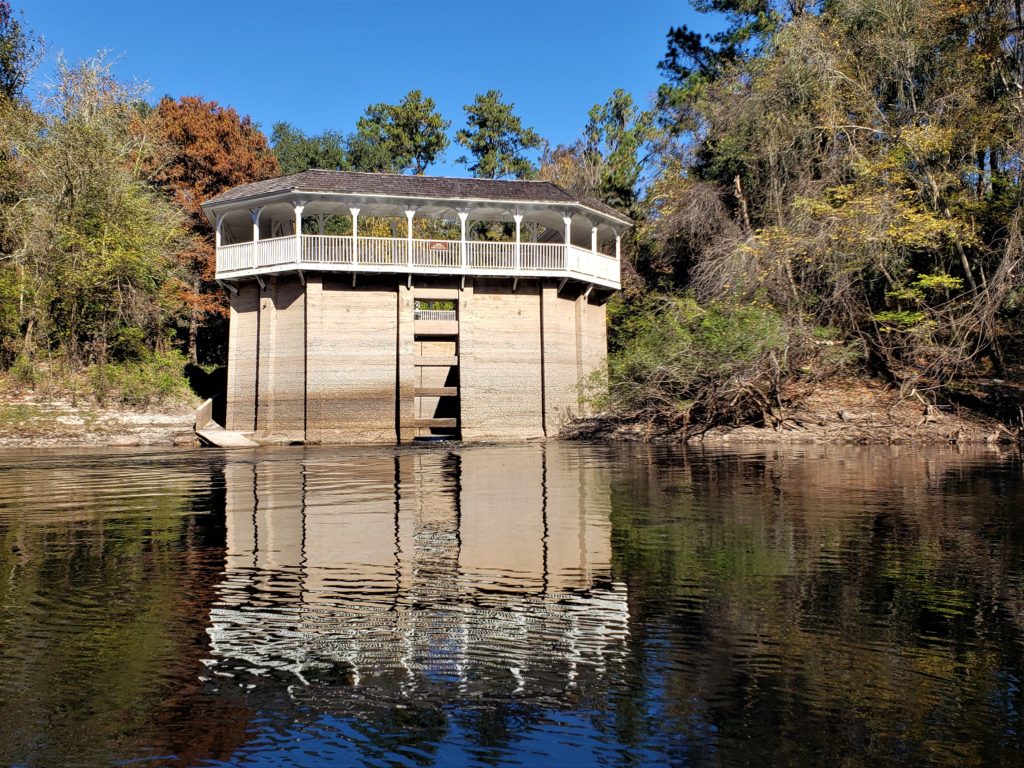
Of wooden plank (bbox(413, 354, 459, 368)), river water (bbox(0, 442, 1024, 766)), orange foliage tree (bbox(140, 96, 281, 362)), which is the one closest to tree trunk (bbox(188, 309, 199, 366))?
orange foliage tree (bbox(140, 96, 281, 362))

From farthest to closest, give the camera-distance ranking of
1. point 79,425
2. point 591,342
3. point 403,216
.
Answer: point 591,342 → point 403,216 → point 79,425

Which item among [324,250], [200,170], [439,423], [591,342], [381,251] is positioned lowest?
[439,423]

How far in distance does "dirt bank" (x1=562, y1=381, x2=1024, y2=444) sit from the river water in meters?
13.9

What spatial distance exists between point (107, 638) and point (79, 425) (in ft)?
95.8

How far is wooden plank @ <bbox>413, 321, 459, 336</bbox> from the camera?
33.0 meters

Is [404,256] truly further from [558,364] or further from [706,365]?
[706,365]

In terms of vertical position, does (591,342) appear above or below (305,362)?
above

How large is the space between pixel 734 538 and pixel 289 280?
2585 cm

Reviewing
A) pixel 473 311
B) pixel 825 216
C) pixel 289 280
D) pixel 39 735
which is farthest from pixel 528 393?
pixel 39 735

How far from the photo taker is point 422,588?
24.7 ft

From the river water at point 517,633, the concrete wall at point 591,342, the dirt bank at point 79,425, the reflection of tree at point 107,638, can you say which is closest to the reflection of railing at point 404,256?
the concrete wall at point 591,342

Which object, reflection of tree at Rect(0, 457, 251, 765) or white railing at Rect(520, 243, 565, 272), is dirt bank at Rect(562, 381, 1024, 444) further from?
reflection of tree at Rect(0, 457, 251, 765)

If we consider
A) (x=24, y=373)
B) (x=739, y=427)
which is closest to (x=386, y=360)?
(x=739, y=427)

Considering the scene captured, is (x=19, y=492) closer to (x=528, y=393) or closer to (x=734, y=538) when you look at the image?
(x=734, y=538)
